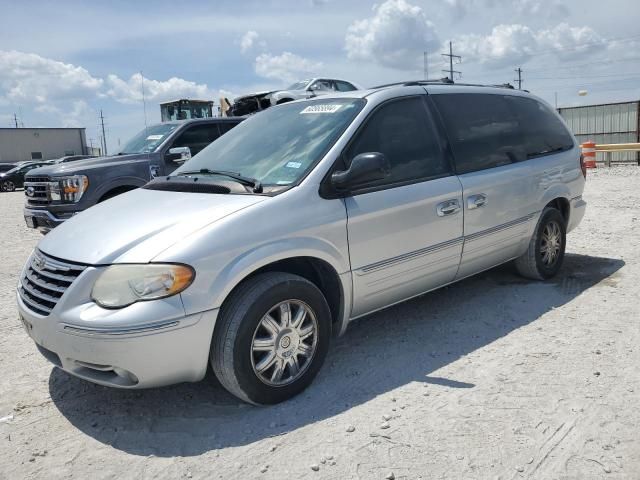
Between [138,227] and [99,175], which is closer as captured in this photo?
[138,227]

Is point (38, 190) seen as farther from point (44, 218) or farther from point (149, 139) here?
point (149, 139)

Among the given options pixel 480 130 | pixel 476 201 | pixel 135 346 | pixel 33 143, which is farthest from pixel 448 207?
pixel 33 143

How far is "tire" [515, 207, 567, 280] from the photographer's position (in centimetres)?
517

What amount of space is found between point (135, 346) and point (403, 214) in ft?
6.35

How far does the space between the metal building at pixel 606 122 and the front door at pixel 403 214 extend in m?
22.2

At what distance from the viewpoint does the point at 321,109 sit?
4.05m

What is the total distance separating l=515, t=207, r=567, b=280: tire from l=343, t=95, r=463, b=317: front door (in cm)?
123

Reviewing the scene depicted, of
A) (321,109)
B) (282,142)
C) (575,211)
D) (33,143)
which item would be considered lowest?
(575,211)

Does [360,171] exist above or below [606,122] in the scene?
below

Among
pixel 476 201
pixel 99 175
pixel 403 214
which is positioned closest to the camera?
pixel 403 214

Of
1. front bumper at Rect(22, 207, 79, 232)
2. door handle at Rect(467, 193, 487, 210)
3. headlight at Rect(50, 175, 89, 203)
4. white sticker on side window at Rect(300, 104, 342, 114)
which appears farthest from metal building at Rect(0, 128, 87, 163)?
door handle at Rect(467, 193, 487, 210)

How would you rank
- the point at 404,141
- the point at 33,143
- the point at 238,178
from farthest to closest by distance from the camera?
the point at 33,143 < the point at 404,141 < the point at 238,178

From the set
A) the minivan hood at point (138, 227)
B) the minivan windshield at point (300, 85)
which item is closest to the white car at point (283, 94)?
the minivan windshield at point (300, 85)

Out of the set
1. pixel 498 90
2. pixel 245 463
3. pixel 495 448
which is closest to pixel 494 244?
pixel 498 90
